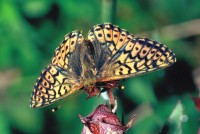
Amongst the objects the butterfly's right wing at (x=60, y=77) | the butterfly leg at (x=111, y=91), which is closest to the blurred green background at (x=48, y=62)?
the butterfly's right wing at (x=60, y=77)

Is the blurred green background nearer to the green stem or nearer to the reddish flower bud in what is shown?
the green stem

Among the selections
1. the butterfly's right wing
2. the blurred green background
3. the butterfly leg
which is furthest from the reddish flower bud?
the blurred green background

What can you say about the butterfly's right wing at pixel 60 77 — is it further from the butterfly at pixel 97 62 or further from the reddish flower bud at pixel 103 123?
the reddish flower bud at pixel 103 123

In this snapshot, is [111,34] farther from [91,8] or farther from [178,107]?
[91,8]

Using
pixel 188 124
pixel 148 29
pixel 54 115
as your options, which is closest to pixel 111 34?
pixel 188 124

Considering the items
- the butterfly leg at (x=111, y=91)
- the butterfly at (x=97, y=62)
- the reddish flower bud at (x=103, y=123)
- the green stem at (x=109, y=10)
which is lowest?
the reddish flower bud at (x=103, y=123)

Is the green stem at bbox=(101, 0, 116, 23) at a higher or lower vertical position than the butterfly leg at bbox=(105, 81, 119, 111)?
higher

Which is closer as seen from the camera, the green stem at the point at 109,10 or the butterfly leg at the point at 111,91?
the butterfly leg at the point at 111,91

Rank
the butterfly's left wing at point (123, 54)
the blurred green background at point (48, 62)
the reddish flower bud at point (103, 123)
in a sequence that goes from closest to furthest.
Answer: the reddish flower bud at point (103, 123), the butterfly's left wing at point (123, 54), the blurred green background at point (48, 62)

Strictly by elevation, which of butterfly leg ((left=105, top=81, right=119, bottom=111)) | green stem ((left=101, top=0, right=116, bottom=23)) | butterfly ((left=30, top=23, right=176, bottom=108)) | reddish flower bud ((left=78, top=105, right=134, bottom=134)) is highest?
green stem ((left=101, top=0, right=116, bottom=23))
